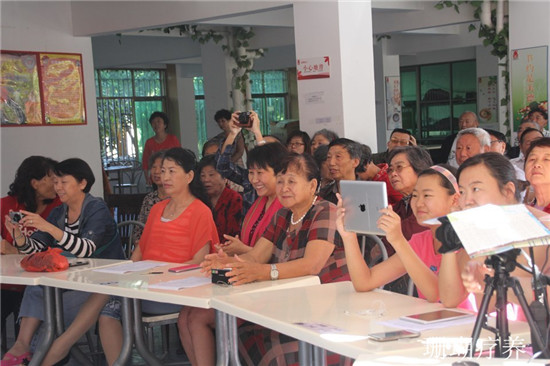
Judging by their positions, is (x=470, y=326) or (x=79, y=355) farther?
(x=79, y=355)

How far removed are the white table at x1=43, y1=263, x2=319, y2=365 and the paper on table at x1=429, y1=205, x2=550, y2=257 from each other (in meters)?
1.35

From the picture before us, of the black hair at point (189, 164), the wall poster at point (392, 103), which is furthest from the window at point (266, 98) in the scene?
the black hair at point (189, 164)

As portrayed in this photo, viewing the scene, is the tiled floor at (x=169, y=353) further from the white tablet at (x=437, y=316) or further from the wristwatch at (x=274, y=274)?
the white tablet at (x=437, y=316)

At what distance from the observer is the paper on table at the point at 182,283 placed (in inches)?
128

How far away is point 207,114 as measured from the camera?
37.1 feet

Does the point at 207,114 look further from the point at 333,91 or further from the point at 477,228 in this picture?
the point at 477,228

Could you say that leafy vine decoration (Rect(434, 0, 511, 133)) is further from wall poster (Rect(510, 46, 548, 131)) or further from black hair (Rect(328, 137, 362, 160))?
black hair (Rect(328, 137, 362, 160))

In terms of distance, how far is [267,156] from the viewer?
13.6 feet

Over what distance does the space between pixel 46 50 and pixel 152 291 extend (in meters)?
4.99

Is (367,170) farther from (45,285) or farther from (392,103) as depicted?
(392,103)

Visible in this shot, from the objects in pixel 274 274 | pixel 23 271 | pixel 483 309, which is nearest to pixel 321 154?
pixel 274 274

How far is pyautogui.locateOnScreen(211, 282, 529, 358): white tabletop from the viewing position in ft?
7.39

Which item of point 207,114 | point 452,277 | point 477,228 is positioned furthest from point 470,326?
point 207,114

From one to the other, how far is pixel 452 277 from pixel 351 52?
369cm
